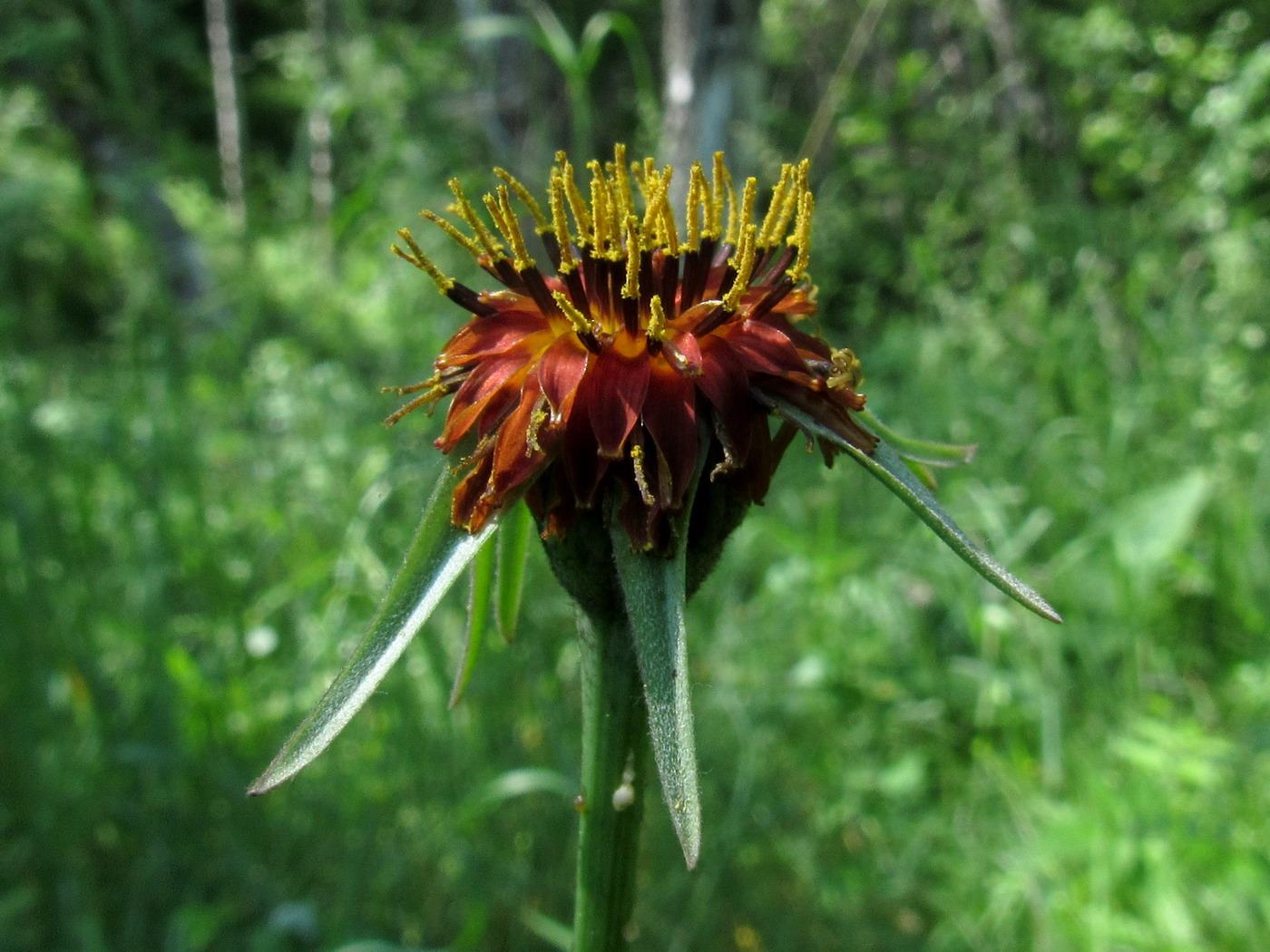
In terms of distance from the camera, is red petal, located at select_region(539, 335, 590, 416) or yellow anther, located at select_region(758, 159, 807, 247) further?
yellow anther, located at select_region(758, 159, 807, 247)

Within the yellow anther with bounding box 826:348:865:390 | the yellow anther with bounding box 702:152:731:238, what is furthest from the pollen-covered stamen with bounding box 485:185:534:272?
the yellow anther with bounding box 826:348:865:390

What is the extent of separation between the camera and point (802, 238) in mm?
1006

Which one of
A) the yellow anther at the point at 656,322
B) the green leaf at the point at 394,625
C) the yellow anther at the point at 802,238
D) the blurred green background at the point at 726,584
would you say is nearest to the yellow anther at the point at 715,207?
the yellow anther at the point at 802,238

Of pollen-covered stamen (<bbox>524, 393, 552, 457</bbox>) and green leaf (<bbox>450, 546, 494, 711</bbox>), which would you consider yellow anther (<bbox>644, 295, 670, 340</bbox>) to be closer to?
pollen-covered stamen (<bbox>524, 393, 552, 457</bbox>)

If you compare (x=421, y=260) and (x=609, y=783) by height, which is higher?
(x=421, y=260)

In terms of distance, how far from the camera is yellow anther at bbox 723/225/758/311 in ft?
3.12

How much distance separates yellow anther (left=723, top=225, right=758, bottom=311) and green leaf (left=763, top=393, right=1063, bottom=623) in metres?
0.10

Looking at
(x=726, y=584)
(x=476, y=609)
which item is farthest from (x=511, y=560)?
(x=726, y=584)

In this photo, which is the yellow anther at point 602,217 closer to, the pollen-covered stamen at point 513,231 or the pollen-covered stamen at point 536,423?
the pollen-covered stamen at point 513,231

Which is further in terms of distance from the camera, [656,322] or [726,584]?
[726,584]

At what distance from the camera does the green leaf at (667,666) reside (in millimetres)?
699

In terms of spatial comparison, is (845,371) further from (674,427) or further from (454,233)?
(454,233)

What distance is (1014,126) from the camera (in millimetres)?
5180

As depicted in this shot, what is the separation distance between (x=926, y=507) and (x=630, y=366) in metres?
0.30
